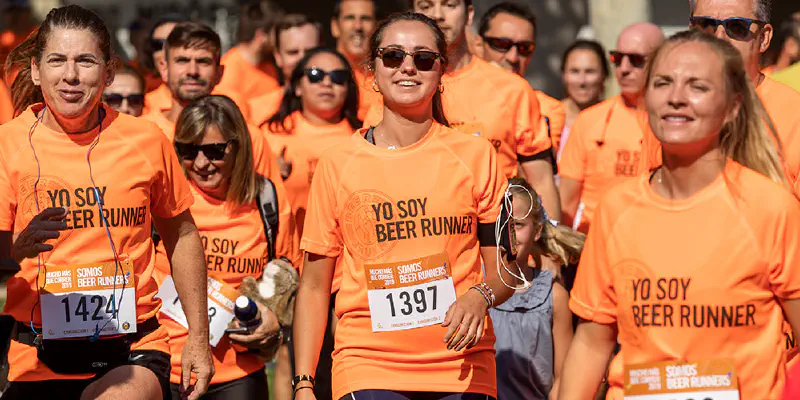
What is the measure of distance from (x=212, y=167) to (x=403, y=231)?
6.92 feet

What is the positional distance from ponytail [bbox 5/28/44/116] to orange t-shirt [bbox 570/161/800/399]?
2.73 meters

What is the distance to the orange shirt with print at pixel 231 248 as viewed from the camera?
21.6 ft

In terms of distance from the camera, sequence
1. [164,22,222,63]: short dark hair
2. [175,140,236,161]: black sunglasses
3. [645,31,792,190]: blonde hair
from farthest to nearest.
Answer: [164,22,222,63]: short dark hair → [175,140,236,161]: black sunglasses → [645,31,792,190]: blonde hair

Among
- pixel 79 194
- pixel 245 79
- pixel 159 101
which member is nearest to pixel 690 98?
pixel 79 194

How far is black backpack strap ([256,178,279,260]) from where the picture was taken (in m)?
6.84

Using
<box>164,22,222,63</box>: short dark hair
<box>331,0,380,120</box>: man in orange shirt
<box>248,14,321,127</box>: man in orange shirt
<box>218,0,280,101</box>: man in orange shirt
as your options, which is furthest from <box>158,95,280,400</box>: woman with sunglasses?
<box>218,0,280,101</box>: man in orange shirt

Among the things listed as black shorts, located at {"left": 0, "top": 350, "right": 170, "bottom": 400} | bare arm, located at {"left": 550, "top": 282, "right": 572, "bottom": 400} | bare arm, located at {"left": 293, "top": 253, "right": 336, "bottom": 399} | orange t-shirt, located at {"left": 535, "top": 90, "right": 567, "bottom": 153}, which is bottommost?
bare arm, located at {"left": 550, "top": 282, "right": 572, "bottom": 400}

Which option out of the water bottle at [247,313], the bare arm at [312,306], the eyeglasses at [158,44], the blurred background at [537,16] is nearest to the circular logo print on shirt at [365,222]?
the bare arm at [312,306]

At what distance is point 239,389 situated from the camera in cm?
657

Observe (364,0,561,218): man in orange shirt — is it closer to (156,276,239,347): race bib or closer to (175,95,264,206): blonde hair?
(175,95,264,206): blonde hair

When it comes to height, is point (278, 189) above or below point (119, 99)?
below

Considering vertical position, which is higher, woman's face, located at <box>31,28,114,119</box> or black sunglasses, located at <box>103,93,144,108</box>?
woman's face, located at <box>31,28,114,119</box>

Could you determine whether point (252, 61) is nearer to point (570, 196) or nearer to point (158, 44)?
point (158, 44)

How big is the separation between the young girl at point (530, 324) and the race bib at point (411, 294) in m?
1.57
